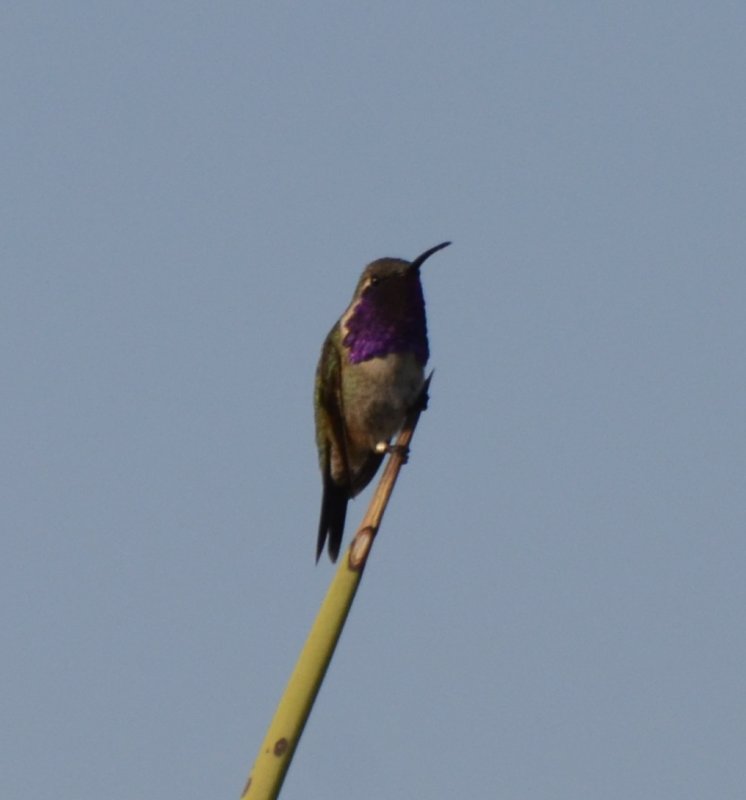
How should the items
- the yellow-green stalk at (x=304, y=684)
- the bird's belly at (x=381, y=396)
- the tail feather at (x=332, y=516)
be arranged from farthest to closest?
the bird's belly at (x=381, y=396), the tail feather at (x=332, y=516), the yellow-green stalk at (x=304, y=684)

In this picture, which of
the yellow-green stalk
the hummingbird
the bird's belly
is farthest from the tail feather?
the yellow-green stalk

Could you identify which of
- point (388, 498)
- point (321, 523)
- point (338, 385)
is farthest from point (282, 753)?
point (338, 385)

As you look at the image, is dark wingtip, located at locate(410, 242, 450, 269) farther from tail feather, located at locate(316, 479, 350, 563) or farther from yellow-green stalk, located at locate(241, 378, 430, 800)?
yellow-green stalk, located at locate(241, 378, 430, 800)

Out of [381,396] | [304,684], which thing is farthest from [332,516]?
[304,684]

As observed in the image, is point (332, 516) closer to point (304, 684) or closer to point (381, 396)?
point (381, 396)

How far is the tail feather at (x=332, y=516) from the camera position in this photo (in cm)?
652

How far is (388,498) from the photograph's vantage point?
3.39 m

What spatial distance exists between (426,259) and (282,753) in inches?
197

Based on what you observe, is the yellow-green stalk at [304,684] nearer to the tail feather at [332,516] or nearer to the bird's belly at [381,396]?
the tail feather at [332,516]

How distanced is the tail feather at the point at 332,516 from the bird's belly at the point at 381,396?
0.24 meters

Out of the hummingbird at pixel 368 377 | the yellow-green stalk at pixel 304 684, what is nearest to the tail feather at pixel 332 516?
the hummingbird at pixel 368 377

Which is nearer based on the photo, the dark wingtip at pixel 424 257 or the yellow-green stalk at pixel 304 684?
the yellow-green stalk at pixel 304 684

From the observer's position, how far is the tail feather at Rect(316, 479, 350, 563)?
6.52m

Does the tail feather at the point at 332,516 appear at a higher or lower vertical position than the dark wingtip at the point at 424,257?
lower
